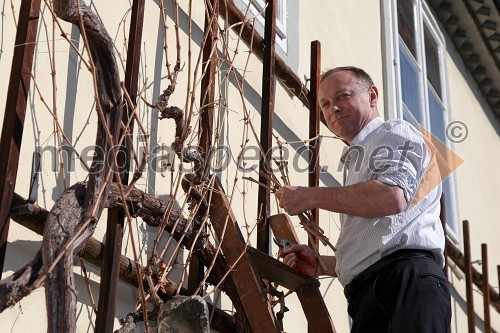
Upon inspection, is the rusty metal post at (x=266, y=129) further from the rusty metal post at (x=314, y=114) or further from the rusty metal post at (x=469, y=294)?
the rusty metal post at (x=469, y=294)

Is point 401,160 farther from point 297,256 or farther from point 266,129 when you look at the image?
point 266,129

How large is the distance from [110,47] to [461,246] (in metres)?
4.53

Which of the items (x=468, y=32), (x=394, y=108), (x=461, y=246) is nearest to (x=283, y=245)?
(x=394, y=108)

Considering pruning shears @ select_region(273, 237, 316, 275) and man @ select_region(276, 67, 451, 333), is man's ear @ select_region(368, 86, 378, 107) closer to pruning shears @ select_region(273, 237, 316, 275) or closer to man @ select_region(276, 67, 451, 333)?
man @ select_region(276, 67, 451, 333)

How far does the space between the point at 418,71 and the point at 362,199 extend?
390 centimetres

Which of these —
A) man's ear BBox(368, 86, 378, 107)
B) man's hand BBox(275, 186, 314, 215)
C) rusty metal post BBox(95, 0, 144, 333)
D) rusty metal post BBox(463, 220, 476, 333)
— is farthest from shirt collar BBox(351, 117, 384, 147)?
rusty metal post BBox(463, 220, 476, 333)

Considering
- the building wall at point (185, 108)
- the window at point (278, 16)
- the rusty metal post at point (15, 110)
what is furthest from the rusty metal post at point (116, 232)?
the window at point (278, 16)

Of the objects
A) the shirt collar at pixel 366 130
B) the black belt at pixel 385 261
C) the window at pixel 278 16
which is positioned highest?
the window at pixel 278 16

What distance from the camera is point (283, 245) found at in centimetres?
312

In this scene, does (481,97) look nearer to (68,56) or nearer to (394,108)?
(394,108)

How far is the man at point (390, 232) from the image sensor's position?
2605 millimetres

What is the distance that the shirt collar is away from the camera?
2.96m

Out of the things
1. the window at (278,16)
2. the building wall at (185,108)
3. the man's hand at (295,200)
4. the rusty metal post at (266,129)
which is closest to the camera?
the building wall at (185,108)

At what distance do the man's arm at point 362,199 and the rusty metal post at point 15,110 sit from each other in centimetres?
86
